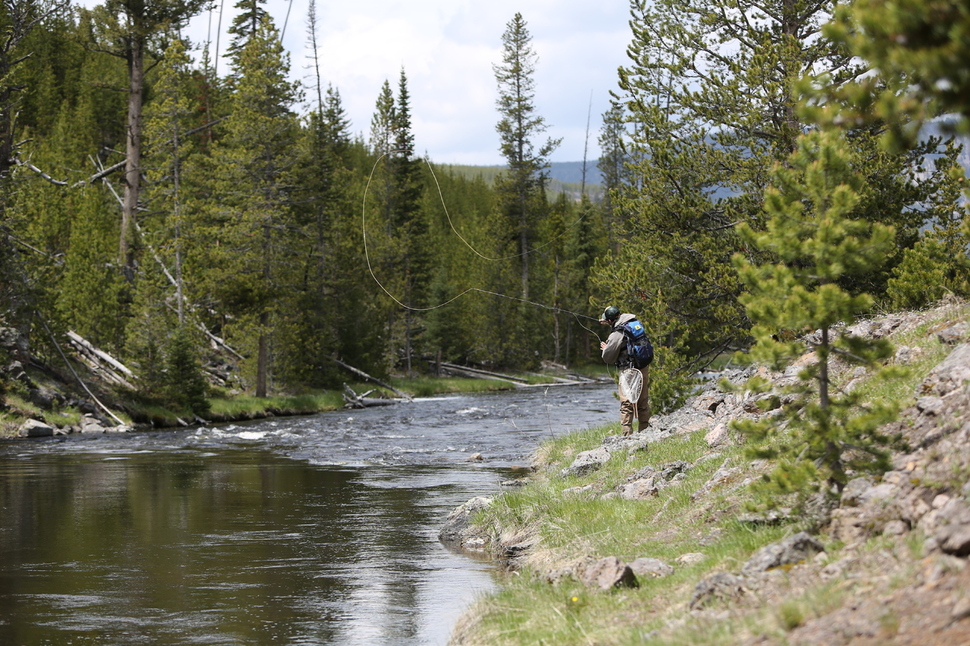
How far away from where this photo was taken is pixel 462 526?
10.9 metres

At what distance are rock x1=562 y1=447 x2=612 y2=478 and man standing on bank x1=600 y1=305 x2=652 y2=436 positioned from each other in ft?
3.86

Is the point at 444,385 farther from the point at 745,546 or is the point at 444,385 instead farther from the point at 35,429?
the point at 745,546

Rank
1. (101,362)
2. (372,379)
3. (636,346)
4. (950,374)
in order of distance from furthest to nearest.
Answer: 1. (372,379)
2. (101,362)
3. (636,346)
4. (950,374)

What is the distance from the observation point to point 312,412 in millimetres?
34719

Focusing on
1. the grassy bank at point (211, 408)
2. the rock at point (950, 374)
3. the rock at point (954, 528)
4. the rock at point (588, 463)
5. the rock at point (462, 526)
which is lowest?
the grassy bank at point (211, 408)

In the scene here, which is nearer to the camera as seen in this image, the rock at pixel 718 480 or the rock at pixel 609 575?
the rock at pixel 609 575

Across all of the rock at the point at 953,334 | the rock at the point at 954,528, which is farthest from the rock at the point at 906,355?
the rock at the point at 954,528

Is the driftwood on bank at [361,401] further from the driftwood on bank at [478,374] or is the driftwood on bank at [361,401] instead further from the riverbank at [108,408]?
the driftwood on bank at [478,374]

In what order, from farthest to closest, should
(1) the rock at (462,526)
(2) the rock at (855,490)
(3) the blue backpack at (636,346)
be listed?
(3) the blue backpack at (636,346)
(1) the rock at (462,526)
(2) the rock at (855,490)

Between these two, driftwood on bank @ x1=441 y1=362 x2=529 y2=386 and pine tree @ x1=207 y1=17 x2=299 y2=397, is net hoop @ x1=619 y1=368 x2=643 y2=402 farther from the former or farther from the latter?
driftwood on bank @ x1=441 y1=362 x2=529 y2=386

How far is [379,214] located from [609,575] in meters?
46.9

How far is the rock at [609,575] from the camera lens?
6.47m

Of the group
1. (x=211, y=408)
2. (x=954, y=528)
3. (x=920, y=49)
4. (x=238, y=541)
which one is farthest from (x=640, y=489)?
(x=211, y=408)

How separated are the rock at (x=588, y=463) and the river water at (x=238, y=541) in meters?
1.79
